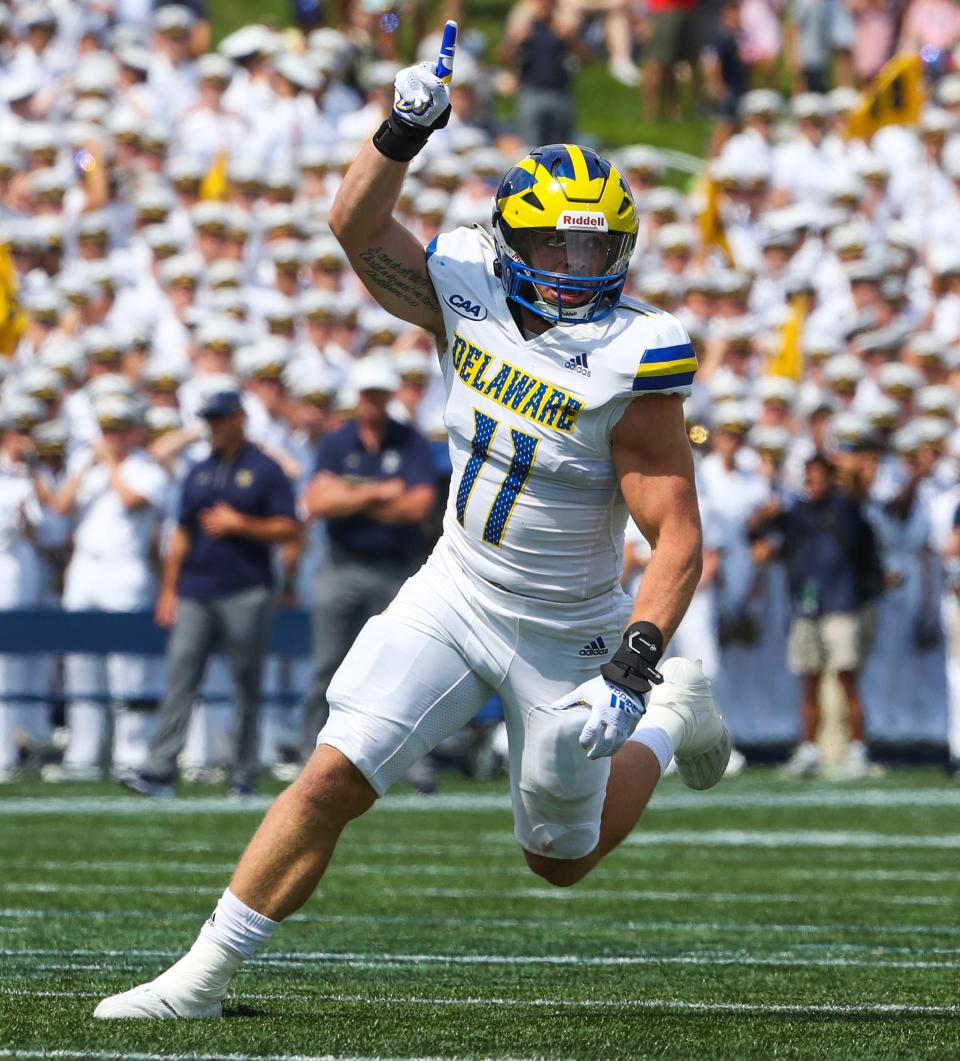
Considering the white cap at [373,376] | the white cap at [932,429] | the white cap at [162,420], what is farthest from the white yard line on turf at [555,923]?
the white cap at [932,429]

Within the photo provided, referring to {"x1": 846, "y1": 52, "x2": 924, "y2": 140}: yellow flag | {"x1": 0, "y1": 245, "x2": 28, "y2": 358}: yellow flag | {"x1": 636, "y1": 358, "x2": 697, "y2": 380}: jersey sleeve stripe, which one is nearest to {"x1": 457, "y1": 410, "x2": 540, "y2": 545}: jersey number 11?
{"x1": 636, "y1": 358, "x2": 697, "y2": 380}: jersey sleeve stripe

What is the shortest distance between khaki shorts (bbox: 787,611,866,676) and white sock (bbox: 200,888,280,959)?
28.7 feet

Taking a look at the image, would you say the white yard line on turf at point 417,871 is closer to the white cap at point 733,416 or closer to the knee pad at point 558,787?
the knee pad at point 558,787

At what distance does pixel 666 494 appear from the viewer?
5.28m

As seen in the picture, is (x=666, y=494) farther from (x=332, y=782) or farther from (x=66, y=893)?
(x=66, y=893)

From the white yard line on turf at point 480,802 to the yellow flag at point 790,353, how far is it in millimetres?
3364

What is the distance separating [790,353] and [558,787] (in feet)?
32.9

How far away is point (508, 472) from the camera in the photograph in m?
5.41

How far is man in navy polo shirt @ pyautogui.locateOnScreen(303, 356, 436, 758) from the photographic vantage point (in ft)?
38.2

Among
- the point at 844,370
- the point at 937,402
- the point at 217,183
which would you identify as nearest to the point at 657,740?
the point at 937,402

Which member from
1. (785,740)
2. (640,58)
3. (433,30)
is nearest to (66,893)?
(785,740)

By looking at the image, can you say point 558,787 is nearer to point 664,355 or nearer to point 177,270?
point 664,355

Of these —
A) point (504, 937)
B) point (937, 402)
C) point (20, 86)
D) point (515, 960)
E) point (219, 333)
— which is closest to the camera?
point (515, 960)

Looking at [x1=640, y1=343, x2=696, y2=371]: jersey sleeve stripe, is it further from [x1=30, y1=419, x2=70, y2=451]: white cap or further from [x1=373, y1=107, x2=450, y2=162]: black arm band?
[x1=30, y1=419, x2=70, y2=451]: white cap
